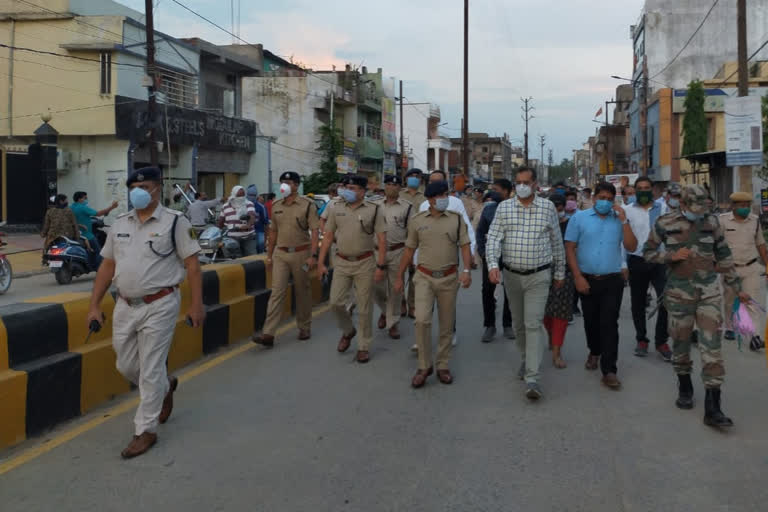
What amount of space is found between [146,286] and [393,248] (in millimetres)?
4294

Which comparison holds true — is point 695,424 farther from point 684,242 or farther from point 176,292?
point 176,292

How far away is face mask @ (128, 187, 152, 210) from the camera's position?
5.05 metres

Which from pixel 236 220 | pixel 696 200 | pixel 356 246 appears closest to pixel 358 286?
pixel 356 246

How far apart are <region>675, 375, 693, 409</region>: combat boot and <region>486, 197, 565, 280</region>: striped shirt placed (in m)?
1.30

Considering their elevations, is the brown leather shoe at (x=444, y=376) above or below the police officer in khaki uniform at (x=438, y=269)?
below

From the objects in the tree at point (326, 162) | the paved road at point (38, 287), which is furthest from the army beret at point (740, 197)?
the tree at point (326, 162)

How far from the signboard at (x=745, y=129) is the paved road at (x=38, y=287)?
12510 millimetres

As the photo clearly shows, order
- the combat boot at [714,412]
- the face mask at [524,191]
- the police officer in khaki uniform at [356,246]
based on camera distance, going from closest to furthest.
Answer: the combat boot at [714,412], the face mask at [524,191], the police officer in khaki uniform at [356,246]

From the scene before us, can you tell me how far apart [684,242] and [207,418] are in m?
3.89

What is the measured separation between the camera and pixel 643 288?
8.11 m

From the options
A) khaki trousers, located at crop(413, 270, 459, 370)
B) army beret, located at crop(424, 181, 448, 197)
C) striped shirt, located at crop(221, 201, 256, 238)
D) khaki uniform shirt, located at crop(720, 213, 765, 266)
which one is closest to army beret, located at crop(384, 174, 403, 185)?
army beret, located at crop(424, 181, 448, 197)

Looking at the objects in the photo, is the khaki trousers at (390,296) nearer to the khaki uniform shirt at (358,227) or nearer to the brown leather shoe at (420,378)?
the khaki uniform shirt at (358,227)

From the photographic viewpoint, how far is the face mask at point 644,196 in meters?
8.03

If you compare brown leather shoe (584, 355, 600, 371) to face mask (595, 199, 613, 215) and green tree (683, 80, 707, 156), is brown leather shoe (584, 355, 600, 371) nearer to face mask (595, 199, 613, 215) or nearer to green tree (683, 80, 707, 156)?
face mask (595, 199, 613, 215)
